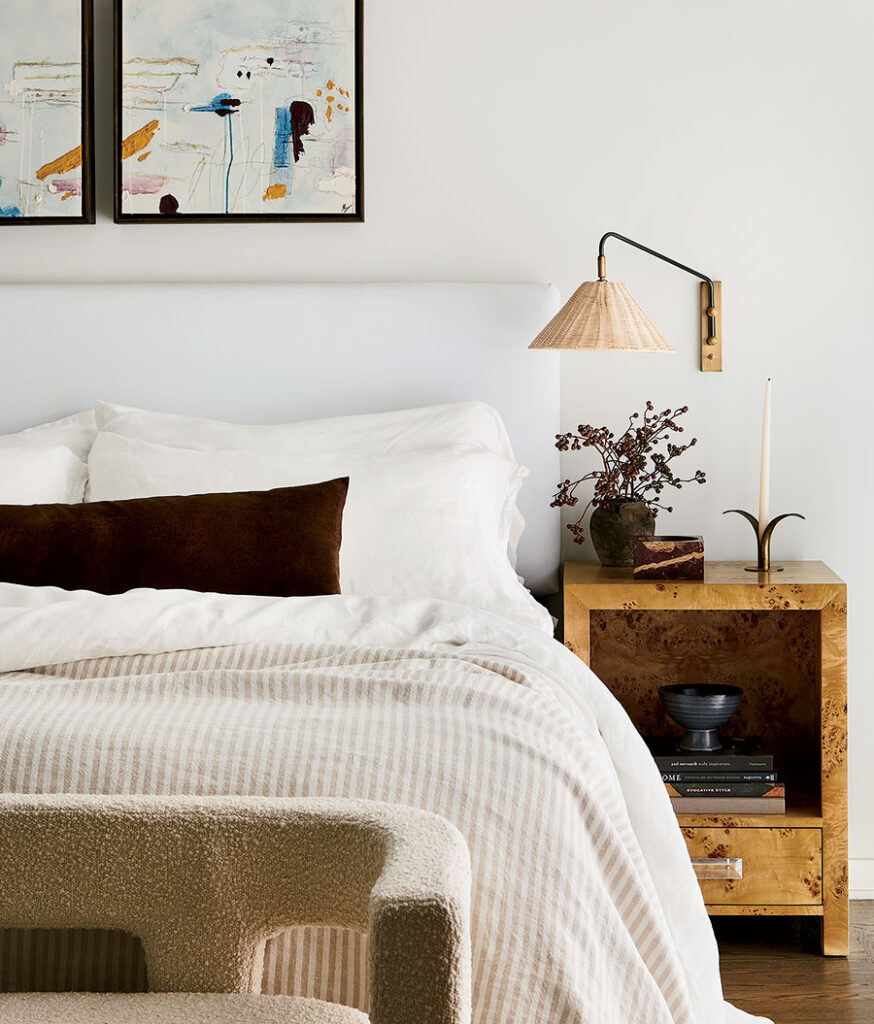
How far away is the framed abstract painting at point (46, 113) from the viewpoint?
8.32ft

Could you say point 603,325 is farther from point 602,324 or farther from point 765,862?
point 765,862

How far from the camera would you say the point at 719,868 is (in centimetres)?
218

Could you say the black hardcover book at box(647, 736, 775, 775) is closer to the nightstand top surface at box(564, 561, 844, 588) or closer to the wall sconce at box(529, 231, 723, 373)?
the nightstand top surface at box(564, 561, 844, 588)

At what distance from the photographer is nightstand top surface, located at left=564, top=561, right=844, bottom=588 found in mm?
2205

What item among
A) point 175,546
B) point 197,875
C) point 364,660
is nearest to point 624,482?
point 175,546

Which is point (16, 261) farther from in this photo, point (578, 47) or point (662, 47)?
point (662, 47)

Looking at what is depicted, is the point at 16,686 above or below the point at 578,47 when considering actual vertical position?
below

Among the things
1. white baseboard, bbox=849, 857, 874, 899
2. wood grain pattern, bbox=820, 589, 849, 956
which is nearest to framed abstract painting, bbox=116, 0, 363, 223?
wood grain pattern, bbox=820, 589, 849, 956

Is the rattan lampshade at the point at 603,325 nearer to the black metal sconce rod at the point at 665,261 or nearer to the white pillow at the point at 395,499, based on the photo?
the black metal sconce rod at the point at 665,261

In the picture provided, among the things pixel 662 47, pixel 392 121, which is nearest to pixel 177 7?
pixel 392 121

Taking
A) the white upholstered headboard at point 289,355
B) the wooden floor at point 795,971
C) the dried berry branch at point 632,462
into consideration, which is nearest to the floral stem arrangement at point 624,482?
the dried berry branch at point 632,462

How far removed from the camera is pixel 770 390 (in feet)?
8.25

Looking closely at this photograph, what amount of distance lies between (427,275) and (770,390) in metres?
0.85

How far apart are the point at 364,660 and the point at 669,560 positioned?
1.03 m
